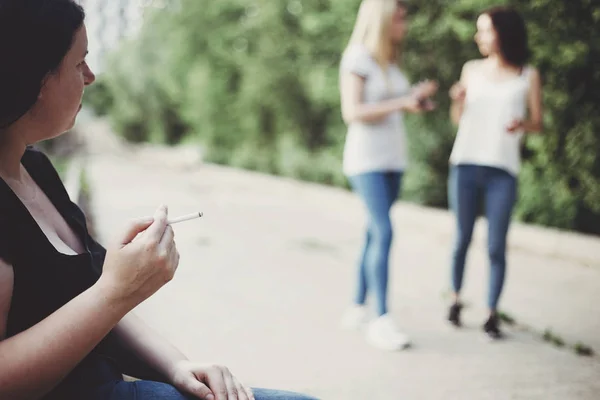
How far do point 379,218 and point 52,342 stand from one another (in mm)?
2705

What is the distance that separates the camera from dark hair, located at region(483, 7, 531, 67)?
3.56 m

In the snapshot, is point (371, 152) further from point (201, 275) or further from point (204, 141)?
point (204, 141)

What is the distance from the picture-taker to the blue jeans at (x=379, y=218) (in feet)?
11.6

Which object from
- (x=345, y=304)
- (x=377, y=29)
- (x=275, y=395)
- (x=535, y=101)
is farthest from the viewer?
(x=345, y=304)

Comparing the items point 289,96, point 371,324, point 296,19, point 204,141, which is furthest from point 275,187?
point 371,324

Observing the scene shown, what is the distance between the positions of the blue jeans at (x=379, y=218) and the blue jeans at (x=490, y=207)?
0.48 meters

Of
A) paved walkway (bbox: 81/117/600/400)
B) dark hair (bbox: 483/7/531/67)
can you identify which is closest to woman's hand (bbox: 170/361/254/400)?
paved walkway (bbox: 81/117/600/400)

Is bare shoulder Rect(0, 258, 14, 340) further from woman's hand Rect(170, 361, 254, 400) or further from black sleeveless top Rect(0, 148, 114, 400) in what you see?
woman's hand Rect(170, 361, 254, 400)

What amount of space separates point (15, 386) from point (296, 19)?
38.8ft

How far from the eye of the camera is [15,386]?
39.0 inches

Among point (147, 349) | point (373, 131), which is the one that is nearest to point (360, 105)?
point (373, 131)

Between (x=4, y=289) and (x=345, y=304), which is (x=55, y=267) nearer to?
(x=4, y=289)

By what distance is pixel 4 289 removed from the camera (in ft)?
3.26

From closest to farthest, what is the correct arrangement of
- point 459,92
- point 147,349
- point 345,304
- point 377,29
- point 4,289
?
point 4,289 → point 147,349 → point 377,29 → point 459,92 → point 345,304
